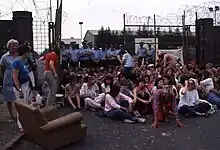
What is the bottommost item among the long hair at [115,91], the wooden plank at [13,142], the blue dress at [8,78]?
the wooden plank at [13,142]

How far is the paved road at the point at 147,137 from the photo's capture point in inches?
293

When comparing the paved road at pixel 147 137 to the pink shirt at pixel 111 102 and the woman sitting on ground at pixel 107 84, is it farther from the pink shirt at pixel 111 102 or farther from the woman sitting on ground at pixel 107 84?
the woman sitting on ground at pixel 107 84

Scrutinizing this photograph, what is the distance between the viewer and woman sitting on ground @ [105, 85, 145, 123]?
32.7 ft

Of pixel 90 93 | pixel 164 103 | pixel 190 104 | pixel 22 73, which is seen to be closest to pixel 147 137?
pixel 164 103

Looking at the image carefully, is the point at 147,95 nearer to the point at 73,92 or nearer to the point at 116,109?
the point at 116,109

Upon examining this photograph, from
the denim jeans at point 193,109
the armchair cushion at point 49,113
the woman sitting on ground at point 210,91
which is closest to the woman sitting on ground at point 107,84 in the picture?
the denim jeans at point 193,109

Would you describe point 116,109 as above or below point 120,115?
above

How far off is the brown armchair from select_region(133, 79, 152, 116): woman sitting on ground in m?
3.41

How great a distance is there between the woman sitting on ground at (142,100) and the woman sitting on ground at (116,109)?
50 cm

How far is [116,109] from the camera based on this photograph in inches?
400

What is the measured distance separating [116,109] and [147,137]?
2.03 m

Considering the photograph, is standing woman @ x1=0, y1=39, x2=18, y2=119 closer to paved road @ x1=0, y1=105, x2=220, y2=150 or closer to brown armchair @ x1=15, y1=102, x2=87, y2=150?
brown armchair @ x1=15, y1=102, x2=87, y2=150

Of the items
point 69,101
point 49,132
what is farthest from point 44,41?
point 49,132

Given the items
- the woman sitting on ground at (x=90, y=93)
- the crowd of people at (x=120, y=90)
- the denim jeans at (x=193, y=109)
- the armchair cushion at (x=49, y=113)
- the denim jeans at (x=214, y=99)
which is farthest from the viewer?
the denim jeans at (x=214, y=99)
